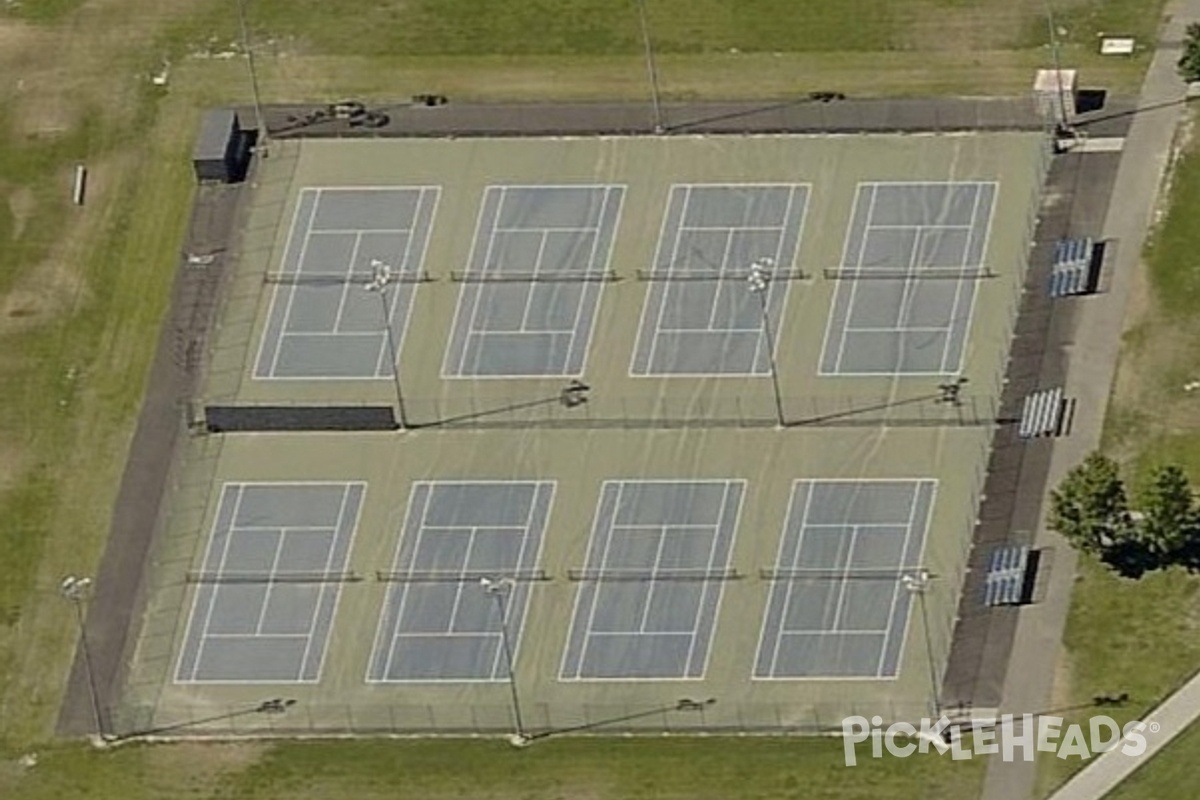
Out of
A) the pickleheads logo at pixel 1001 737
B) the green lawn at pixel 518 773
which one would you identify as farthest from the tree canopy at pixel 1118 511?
the green lawn at pixel 518 773

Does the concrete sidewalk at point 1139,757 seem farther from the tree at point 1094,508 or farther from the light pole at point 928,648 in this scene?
the tree at point 1094,508

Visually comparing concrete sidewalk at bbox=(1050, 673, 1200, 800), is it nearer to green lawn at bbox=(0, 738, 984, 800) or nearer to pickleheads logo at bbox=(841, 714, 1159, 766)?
pickleheads logo at bbox=(841, 714, 1159, 766)

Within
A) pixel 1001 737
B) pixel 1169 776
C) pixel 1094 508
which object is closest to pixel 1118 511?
pixel 1094 508

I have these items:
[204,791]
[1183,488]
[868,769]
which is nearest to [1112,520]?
[1183,488]

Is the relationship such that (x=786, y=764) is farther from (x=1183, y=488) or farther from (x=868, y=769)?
(x=1183, y=488)

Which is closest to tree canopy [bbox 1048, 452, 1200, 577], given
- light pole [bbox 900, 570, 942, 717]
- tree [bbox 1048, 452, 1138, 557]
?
tree [bbox 1048, 452, 1138, 557]

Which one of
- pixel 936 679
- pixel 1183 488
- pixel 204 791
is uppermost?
pixel 1183 488

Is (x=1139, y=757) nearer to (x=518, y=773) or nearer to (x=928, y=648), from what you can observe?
(x=928, y=648)
